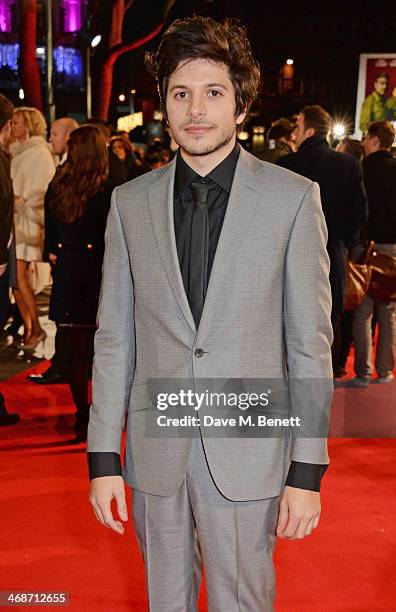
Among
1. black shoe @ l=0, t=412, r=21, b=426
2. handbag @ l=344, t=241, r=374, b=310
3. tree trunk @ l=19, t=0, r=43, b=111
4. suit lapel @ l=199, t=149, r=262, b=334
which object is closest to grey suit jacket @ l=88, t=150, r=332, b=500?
suit lapel @ l=199, t=149, r=262, b=334

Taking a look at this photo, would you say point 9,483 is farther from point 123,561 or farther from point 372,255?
point 372,255

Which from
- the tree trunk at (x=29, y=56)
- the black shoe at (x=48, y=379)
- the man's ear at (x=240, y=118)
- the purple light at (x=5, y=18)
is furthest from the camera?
the purple light at (x=5, y=18)

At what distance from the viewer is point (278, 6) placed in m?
57.4

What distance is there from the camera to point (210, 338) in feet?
6.28

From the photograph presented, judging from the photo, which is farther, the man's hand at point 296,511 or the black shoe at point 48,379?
the black shoe at point 48,379

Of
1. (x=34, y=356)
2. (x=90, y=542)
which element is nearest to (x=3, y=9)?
(x=34, y=356)

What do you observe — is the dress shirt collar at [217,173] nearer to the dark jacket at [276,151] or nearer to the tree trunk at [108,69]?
the dark jacket at [276,151]

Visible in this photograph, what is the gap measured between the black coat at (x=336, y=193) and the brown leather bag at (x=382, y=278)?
0.77 metres

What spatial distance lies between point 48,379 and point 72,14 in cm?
4377

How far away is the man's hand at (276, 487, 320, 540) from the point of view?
192 cm

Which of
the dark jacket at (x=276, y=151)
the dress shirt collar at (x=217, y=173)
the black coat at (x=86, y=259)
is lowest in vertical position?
the black coat at (x=86, y=259)

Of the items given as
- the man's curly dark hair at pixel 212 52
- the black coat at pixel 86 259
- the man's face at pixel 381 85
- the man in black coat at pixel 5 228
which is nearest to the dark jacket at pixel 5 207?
the man in black coat at pixel 5 228

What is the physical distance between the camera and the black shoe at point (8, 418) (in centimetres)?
540

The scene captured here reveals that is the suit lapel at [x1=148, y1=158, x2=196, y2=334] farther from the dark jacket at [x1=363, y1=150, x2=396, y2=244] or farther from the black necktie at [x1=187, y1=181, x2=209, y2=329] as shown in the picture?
the dark jacket at [x1=363, y1=150, x2=396, y2=244]
